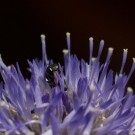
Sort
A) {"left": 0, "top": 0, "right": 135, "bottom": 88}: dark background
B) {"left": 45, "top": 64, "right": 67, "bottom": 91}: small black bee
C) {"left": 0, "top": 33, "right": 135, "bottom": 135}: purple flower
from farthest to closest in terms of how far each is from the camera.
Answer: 1. {"left": 0, "top": 0, "right": 135, "bottom": 88}: dark background
2. {"left": 45, "top": 64, "right": 67, "bottom": 91}: small black bee
3. {"left": 0, "top": 33, "right": 135, "bottom": 135}: purple flower

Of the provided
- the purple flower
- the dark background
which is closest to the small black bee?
the purple flower

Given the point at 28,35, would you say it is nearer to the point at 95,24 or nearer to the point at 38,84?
the point at 95,24

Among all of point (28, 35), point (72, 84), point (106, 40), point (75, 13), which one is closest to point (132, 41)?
point (106, 40)

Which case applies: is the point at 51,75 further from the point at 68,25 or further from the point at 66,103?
the point at 68,25

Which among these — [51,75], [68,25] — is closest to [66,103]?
[51,75]

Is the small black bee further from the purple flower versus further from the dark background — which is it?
the dark background

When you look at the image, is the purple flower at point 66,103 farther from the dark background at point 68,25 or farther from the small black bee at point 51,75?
the dark background at point 68,25
